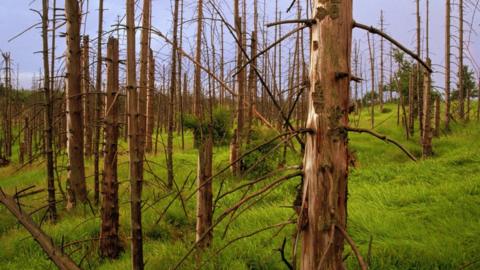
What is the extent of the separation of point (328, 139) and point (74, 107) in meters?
6.70

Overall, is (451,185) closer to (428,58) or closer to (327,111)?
(327,111)

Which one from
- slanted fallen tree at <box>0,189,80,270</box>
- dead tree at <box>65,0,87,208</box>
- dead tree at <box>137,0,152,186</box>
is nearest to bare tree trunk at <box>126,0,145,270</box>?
dead tree at <box>137,0,152,186</box>

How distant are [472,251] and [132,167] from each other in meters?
3.87

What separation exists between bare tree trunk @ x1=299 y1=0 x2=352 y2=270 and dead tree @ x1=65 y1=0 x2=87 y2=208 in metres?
6.22

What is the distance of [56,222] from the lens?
6629 millimetres

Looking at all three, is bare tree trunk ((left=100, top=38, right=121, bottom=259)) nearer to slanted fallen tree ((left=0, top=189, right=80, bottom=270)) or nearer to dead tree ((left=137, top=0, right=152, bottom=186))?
dead tree ((left=137, top=0, right=152, bottom=186))

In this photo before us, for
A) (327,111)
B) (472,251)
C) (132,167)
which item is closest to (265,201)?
(472,251)

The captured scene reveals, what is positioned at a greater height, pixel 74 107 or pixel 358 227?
pixel 74 107

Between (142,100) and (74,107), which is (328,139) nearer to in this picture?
(142,100)

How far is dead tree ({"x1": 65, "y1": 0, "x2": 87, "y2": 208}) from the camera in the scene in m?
6.96

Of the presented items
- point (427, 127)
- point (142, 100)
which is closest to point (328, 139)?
point (142, 100)

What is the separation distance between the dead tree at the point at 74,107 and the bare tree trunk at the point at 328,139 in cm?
622

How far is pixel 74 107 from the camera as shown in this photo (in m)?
7.15

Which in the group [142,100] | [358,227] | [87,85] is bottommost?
[358,227]
